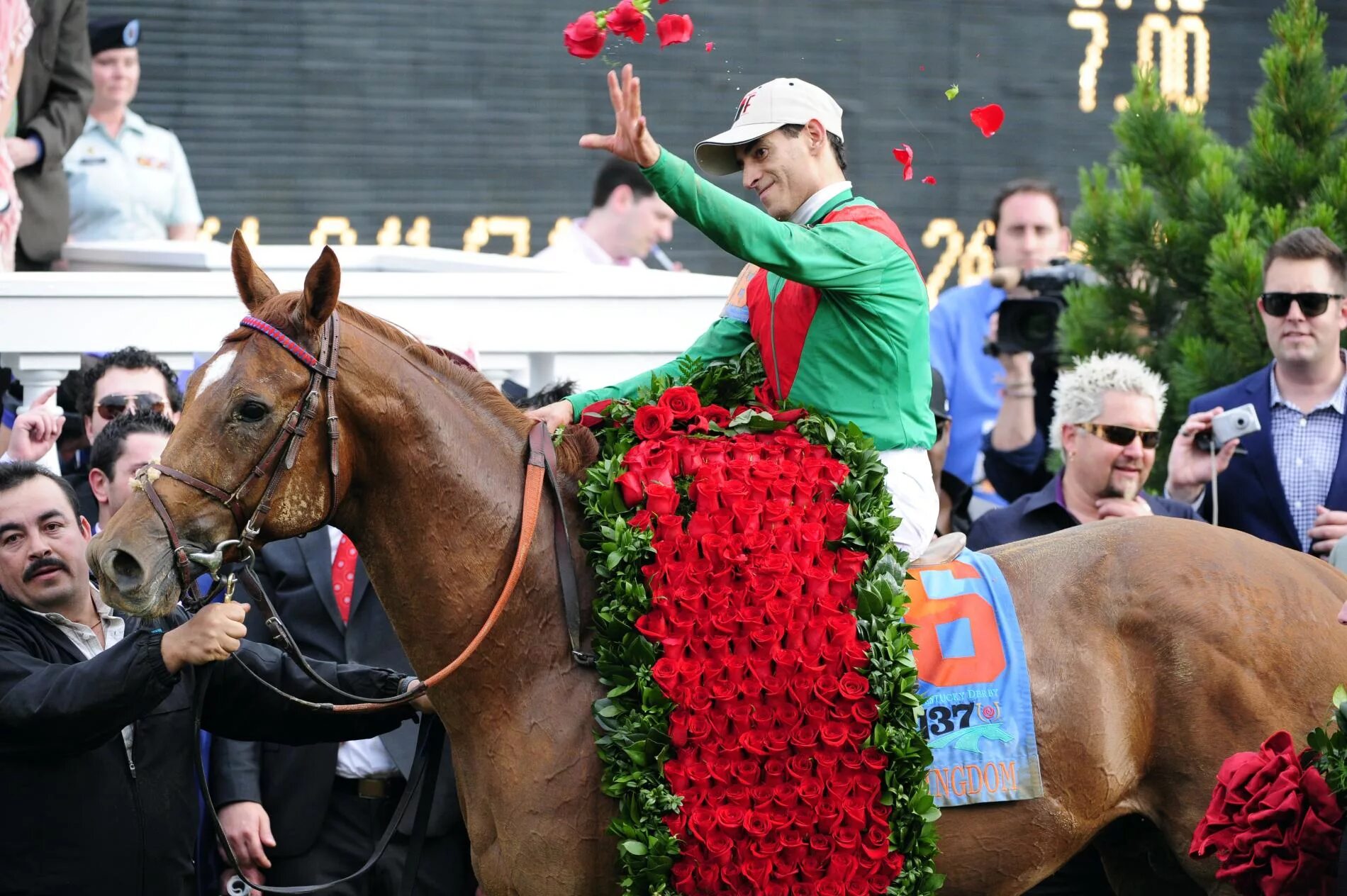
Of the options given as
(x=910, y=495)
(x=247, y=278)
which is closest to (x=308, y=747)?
(x=247, y=278)

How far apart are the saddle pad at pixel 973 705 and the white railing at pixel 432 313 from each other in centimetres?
244

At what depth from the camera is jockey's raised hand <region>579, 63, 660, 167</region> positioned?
3.54 meters

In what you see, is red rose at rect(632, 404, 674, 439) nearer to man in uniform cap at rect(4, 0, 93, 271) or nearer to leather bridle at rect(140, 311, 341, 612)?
leather bridle at rect(140, 311, 341, 612)

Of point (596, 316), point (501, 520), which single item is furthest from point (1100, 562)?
point (596, 316)

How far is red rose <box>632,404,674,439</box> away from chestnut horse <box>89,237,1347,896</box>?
136 millimetres

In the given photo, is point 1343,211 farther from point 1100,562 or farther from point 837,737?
point 837,737

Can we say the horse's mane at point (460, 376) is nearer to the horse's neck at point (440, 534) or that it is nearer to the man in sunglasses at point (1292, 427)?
the horse's neck at point (440, 534)

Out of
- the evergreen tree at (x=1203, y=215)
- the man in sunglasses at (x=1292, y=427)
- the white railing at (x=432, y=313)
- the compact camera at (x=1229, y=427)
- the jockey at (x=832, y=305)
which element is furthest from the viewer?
the evergreen tree at (x=1203, y=215)

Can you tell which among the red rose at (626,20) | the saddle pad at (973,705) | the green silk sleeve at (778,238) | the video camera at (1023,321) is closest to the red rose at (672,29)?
the red rose at (626,20)

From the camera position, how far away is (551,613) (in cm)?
384

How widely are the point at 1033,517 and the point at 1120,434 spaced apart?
1.27 ft

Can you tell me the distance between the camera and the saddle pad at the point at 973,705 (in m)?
3.97

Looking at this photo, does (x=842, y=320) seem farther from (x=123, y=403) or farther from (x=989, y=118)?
(x=123, y=403)

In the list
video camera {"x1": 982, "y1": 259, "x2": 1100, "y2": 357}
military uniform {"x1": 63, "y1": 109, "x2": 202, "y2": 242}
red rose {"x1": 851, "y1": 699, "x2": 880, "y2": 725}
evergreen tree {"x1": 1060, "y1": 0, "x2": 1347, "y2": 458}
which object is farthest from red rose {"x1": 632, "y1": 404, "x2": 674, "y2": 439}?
military uniform {"x1": 63, "y1": 109, "x2": 202, "y2": 242}
